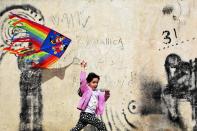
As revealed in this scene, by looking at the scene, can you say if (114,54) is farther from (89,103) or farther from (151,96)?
(89,103)

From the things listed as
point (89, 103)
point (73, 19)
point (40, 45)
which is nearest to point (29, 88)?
point (40, 45)

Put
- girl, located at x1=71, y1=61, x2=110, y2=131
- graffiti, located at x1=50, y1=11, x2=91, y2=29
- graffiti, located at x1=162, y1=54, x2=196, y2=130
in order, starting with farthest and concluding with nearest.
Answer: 1. graffiti, located at x1=50, y1=11, x2=91, y2=29
2. graffiti, located at x1=162, y1=54, x2=196, y2=130
3. girl, located at x1=71, y1=61, x2=110, y2=131

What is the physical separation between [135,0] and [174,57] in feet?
3.89

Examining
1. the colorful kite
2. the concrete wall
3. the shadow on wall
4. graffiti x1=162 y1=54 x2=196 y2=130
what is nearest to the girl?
the concrete wall

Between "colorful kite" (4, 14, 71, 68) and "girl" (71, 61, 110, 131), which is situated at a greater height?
"colorful kite" (4, 14, 71, 68)

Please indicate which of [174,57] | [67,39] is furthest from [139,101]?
[67,39]

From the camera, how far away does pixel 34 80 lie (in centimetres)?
1034

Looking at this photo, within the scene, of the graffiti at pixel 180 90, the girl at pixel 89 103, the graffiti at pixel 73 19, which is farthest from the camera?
the graffiti at pixel 73 19

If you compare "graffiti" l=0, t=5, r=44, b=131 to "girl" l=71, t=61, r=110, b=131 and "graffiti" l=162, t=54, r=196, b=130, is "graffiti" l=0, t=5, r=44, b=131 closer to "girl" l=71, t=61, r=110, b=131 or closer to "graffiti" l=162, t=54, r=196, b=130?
"girl" l=71, t=61, r=110, b=131

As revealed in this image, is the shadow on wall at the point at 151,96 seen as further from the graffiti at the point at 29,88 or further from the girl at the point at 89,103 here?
the graffiti at the point at 29,88

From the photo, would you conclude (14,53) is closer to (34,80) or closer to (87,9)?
(34,80)

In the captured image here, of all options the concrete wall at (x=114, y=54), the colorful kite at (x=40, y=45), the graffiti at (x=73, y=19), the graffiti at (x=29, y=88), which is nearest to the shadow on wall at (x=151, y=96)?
the concrete wall at (x=114, y=54)

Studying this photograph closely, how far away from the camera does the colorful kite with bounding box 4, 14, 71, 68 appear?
405 inches

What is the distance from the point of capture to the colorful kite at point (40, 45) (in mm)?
10289
